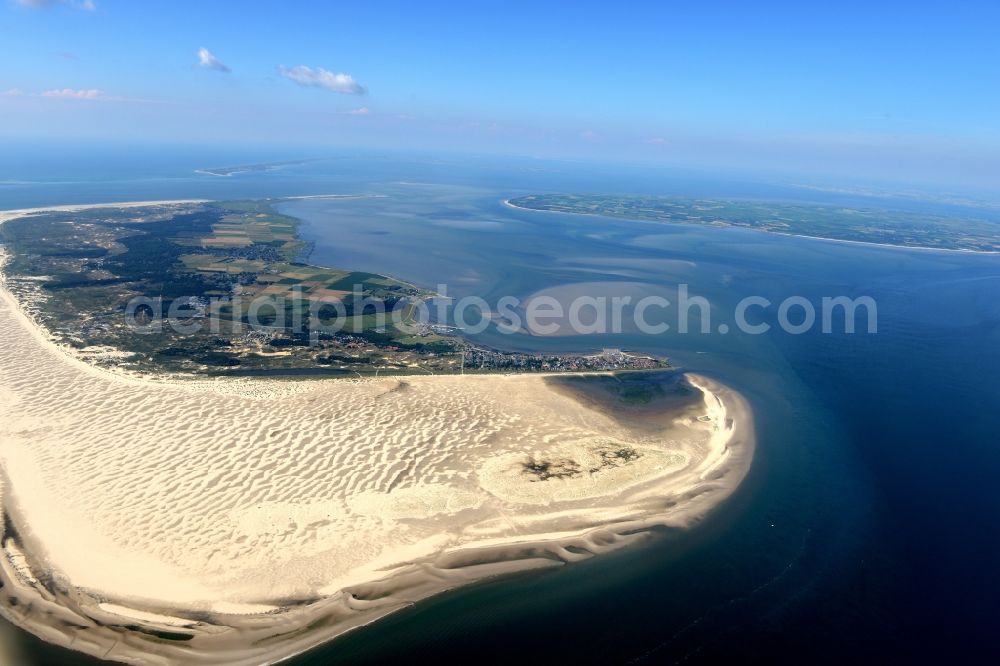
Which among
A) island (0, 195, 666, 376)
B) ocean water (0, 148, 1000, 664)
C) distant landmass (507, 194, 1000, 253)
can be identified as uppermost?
distant landmass (507, 194, 1000, 253)

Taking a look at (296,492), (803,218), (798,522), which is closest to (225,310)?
(296,492)

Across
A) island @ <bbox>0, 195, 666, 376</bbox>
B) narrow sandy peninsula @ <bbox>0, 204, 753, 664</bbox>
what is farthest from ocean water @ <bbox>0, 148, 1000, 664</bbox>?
island @ <bbox>0, 195, 666, 376</bbox>

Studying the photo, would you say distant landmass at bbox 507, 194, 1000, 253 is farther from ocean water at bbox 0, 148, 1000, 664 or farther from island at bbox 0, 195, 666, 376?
island at bbox 0, 195, 666, 376

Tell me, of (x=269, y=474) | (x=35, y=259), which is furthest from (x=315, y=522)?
(x=35, y=259)

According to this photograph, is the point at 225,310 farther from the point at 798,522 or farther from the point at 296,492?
the point at 798,522

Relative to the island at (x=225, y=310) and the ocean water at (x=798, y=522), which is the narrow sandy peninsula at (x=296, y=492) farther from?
the island at (x=225, y=310)

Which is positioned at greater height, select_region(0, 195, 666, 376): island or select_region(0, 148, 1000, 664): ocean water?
select_region(0, 195, 666, 376): island
